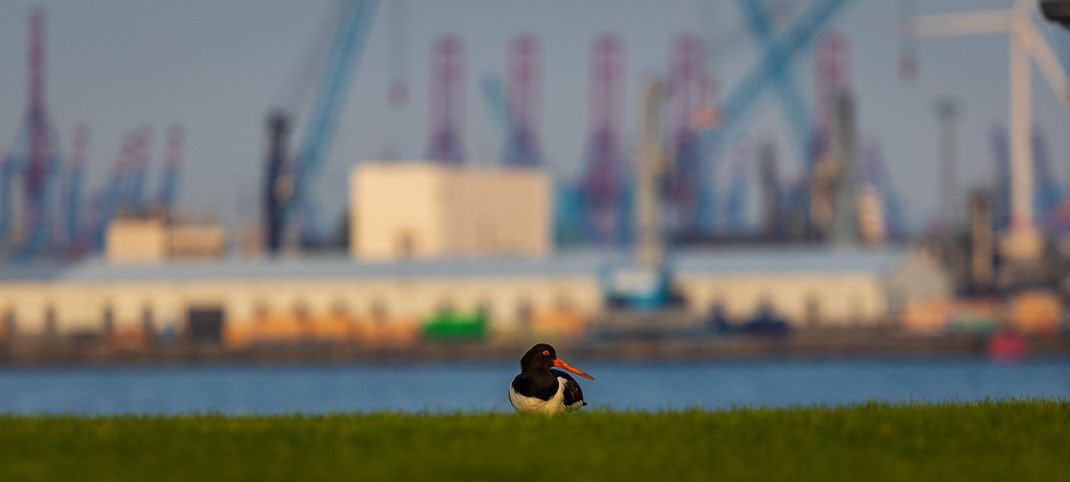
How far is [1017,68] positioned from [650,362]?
Result: 48695mm

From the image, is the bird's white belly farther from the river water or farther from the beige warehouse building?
the beige warehouse building

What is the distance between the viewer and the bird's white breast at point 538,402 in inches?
689

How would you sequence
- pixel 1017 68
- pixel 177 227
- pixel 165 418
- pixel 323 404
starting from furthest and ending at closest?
pixel 177 227 → pixel 1017 68 → pixel 323 404 → pixel 165 418

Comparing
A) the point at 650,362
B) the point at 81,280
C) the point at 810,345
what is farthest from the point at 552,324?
the point at 81,280

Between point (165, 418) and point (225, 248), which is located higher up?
point (165, 418)

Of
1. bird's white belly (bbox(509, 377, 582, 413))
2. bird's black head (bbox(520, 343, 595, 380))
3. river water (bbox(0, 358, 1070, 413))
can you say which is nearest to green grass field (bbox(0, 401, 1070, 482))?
bird's white belly (bbox(509, 377, 582, 413))

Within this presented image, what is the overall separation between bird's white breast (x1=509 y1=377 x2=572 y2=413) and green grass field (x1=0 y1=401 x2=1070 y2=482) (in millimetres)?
240

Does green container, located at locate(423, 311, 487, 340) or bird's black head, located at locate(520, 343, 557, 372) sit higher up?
bird's black head, located at locate(520, 343, 557, 372)

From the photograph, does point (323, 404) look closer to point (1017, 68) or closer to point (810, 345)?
point (810, 345)

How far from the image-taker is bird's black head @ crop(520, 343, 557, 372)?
17516 millimetres

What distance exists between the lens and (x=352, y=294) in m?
133

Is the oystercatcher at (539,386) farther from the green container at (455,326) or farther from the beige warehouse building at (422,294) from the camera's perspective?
the beige warehouse building at (422,294)

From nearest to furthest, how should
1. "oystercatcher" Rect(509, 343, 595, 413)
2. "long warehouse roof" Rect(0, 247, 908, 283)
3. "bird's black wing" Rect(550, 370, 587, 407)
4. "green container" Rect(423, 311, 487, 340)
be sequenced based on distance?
1. "oystercatcher" Rect(509, 343, 595, 413)
2. "bird's black wing" Rect(550, 370, 587, 407)
3. "green container" Rect(423, 311, 487, 340)
4. "long warehouse roof" Rect(0, 247, 908, 283)

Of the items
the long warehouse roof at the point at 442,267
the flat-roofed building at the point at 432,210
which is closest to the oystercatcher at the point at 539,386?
the long warehouse roof at the point at 442,267
